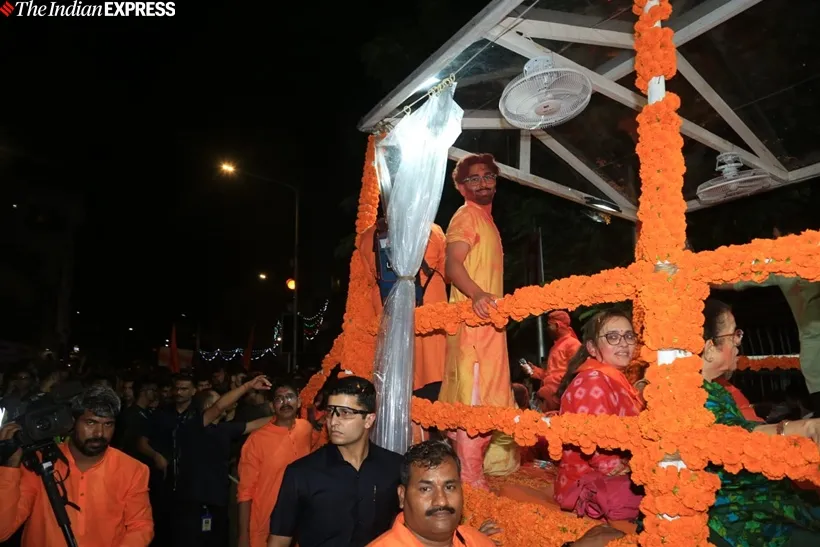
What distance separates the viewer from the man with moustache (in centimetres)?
242

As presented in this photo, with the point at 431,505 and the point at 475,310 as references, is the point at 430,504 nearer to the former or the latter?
the point at 431,505

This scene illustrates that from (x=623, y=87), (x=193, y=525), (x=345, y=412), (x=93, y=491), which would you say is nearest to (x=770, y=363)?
(x=623, y=87)

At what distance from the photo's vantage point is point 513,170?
5594 mm

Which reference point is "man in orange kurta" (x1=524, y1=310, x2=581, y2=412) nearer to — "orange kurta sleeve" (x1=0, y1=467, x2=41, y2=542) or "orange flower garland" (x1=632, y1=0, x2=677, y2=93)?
"orange flower garland" (x1=632, y1=0, x2=677, y2=93)

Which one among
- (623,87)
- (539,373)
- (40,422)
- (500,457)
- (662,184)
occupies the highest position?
(623,87)

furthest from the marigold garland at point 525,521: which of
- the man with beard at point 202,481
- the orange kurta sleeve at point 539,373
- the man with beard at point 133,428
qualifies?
the man with beard at point 133,428

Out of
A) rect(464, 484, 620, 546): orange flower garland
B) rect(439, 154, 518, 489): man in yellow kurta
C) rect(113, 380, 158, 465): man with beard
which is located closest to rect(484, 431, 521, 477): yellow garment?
rect(439, 154, 518, 489): man in yellow kurta

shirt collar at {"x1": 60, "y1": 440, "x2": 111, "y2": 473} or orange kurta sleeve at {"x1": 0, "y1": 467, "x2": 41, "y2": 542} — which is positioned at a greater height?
shirt collar at {"x1": 60, "y1": 440, "x2": 111, "y2": 473}

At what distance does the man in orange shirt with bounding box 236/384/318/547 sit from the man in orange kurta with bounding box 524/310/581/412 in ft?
8.03

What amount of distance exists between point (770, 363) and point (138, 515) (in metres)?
5.79

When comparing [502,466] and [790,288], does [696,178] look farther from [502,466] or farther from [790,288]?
[502,466]

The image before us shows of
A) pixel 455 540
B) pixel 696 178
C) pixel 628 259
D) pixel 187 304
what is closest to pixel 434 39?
pixel 628 259

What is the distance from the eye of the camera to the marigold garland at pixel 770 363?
585 centimetres

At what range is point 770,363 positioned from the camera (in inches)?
233
